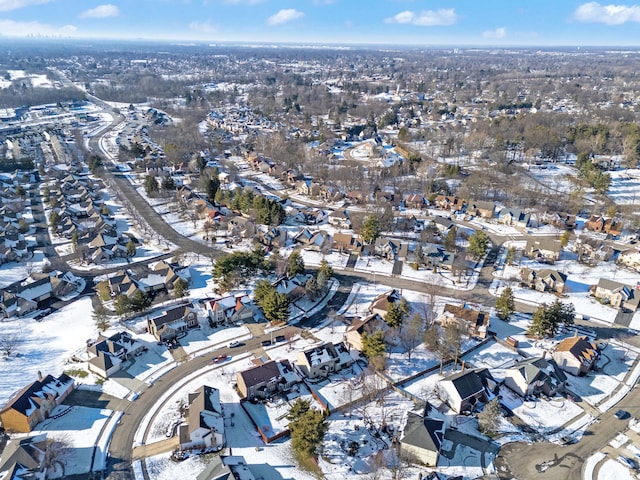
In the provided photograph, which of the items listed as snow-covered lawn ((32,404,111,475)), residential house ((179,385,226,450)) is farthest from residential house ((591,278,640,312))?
snow-covered lawn ((32,404,111,475))

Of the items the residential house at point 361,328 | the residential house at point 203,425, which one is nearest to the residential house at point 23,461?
the residential house at point 203,425

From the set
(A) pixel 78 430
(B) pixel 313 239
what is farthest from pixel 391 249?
(A) pixel 78 430

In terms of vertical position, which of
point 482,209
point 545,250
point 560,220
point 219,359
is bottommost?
point 219,359

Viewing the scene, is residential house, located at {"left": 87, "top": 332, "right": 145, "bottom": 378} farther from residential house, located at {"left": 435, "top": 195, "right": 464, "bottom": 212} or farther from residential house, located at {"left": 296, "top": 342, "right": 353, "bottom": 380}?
residential house, located at {"left": 435, "top": 195, "right": 464, "bottom": 212}

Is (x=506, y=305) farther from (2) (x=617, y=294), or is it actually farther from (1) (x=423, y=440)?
(1) (x=423, y=440)

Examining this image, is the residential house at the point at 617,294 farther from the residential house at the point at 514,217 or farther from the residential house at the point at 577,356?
the residential house at the point at 514,217

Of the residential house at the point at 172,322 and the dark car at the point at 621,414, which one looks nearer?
the dark car at the point at 621,414
